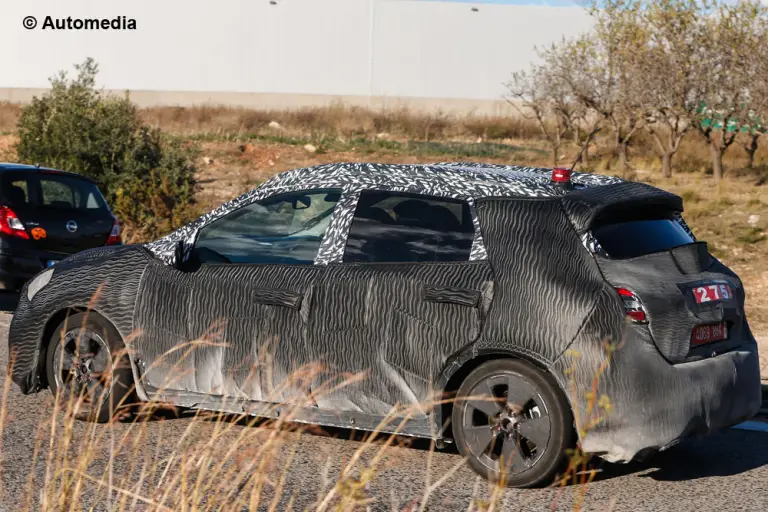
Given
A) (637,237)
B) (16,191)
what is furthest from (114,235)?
(637,237)

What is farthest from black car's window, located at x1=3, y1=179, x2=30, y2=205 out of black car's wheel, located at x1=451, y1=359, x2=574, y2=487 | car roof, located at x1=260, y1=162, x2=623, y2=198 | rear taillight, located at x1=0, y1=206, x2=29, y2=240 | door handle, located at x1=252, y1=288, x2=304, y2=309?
black car's wheel, located at x1=451, y1=359, x2=574, y2=487

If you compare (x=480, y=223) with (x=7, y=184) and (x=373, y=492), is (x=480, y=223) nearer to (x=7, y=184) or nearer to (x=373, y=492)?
(x=373, y=492)

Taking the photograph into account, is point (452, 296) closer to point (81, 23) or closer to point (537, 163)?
point (537, 163)

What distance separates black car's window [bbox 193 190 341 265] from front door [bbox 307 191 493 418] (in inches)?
10.1

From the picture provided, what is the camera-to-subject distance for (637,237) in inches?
227

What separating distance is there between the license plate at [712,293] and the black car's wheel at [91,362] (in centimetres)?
320

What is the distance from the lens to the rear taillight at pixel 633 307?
5.38 metres

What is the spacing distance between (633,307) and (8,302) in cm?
915

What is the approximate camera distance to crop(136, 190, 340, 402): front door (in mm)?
6164

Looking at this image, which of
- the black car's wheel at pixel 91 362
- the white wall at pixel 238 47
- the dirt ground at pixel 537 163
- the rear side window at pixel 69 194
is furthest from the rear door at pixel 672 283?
the white wall at pixel 238 47

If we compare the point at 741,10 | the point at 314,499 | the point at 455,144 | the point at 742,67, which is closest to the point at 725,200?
the point at 742,67

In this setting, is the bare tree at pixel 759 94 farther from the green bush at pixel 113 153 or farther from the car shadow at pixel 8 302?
the car shadow at pixel 8 302

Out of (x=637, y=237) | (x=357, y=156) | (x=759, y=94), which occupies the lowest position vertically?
(x=357, y=156)

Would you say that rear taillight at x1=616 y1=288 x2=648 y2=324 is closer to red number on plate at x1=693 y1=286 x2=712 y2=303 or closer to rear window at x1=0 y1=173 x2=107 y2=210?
red number on plate at x1=693 y1=286 x2=712 y2=303
